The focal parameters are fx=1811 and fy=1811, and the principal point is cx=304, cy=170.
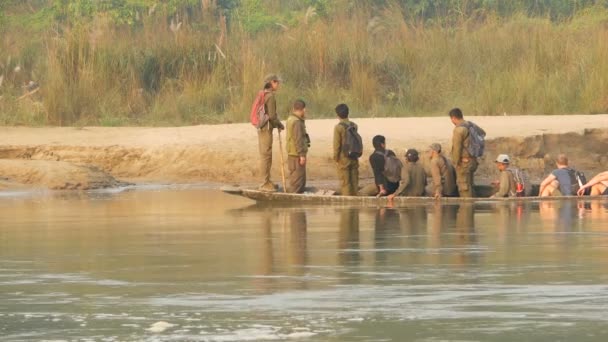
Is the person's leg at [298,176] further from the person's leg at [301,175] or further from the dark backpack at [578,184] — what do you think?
the dark backpack at [578,184]

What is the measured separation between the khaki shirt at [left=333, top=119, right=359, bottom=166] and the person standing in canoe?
0.40m

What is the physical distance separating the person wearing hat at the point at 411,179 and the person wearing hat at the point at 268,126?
1.74 metres

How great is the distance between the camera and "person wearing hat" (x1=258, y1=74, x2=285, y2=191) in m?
22.5

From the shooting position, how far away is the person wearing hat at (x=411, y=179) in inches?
859

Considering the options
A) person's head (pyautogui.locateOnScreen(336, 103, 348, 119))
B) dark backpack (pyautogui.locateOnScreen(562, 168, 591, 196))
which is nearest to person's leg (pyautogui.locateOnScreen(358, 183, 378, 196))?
person's head (pyautogui.locateOnScreen(336, 103, 348, 119))

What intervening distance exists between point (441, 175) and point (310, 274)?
26.7ft

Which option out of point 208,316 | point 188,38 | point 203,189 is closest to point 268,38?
point 188,38

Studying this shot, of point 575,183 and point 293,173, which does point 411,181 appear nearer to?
point 293,173

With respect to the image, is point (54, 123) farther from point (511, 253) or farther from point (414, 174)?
point (511, 253)

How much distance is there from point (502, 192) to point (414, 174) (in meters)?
1.10

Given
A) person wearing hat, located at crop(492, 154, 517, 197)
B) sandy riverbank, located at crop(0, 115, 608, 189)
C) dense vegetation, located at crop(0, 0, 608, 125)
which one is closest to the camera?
person wearing hat, located at crop(492, 154, 517, 197)

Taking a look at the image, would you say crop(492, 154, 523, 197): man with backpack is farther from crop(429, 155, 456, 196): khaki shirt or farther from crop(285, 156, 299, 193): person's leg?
crop(285, 156, 299, 193): person's leg

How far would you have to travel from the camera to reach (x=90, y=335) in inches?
431

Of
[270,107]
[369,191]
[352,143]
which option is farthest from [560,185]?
[270,107]
